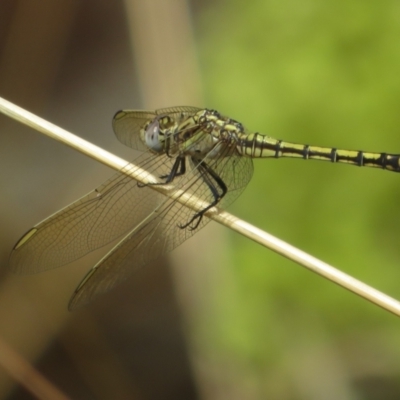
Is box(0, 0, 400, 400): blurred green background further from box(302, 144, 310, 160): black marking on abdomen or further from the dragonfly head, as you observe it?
the dragonfly head

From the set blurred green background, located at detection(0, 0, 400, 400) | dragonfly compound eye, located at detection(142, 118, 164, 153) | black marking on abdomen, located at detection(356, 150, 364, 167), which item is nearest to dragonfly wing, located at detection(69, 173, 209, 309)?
dragonfly compound eye, located at detection(142, 118, 164, 153)

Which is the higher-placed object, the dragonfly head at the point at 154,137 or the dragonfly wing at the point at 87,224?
the dragonfly head at the point at 154,137

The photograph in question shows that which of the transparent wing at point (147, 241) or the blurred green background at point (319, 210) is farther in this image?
the blurred green background at point (319, 210)

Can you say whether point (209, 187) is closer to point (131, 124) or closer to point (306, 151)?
point (306, 151)

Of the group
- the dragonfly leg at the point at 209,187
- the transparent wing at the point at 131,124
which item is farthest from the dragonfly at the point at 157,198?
the transparent wing at the point at 131,124

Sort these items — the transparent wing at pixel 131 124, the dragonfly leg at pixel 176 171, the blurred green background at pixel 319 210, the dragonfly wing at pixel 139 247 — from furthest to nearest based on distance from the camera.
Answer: the blurred green background at pixel 319 210
the transparent wing at pixel 131 124
the dragonfly leg at pixel 176 171
the dragonfly wing at pixel 139 247

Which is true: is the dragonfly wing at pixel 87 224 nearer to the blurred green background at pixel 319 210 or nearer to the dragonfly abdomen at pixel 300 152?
the dragonfly abdomen at pixel 300 152
